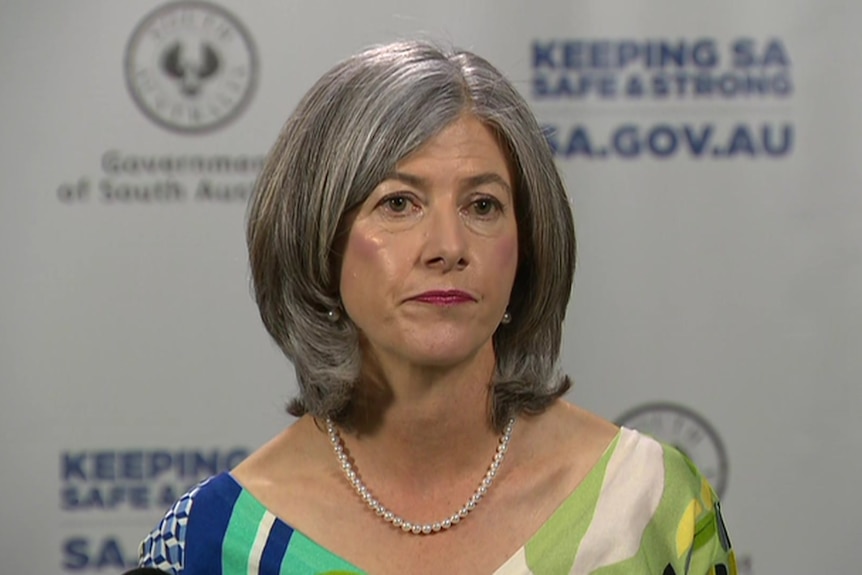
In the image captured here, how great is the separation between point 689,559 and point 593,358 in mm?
1181

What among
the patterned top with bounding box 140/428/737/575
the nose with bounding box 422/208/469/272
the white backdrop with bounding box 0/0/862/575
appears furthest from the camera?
the white backdrop with bounding box 0/0/862/575

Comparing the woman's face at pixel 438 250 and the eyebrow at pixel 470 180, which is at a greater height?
the eyebrow at pixel 470 180

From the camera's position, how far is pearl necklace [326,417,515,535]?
5.15 ft

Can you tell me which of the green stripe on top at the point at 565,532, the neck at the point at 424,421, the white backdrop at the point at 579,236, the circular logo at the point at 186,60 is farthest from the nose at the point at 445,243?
the circular logo at the point at 186,60

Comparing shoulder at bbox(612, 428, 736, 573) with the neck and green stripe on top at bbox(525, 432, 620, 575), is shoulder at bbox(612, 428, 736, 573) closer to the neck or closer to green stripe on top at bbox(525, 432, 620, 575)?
green stripe on top at bbox(525, 432, 620, 575)

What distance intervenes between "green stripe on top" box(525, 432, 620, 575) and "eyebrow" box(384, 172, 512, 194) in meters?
0.32

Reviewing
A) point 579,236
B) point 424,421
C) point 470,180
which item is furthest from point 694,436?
point 470,180

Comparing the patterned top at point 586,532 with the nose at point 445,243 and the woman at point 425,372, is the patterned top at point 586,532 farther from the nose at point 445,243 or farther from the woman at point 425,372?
the nose at point 445,243

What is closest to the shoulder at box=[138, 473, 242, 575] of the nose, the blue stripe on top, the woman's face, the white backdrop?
the blue stripe on top

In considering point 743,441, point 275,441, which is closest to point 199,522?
point 275,441

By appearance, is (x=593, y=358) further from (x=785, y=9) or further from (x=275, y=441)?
(x=275, y=441)

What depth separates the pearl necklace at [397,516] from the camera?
5.15ft

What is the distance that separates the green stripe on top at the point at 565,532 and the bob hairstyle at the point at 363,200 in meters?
0.10

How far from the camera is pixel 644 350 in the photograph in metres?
2.75
